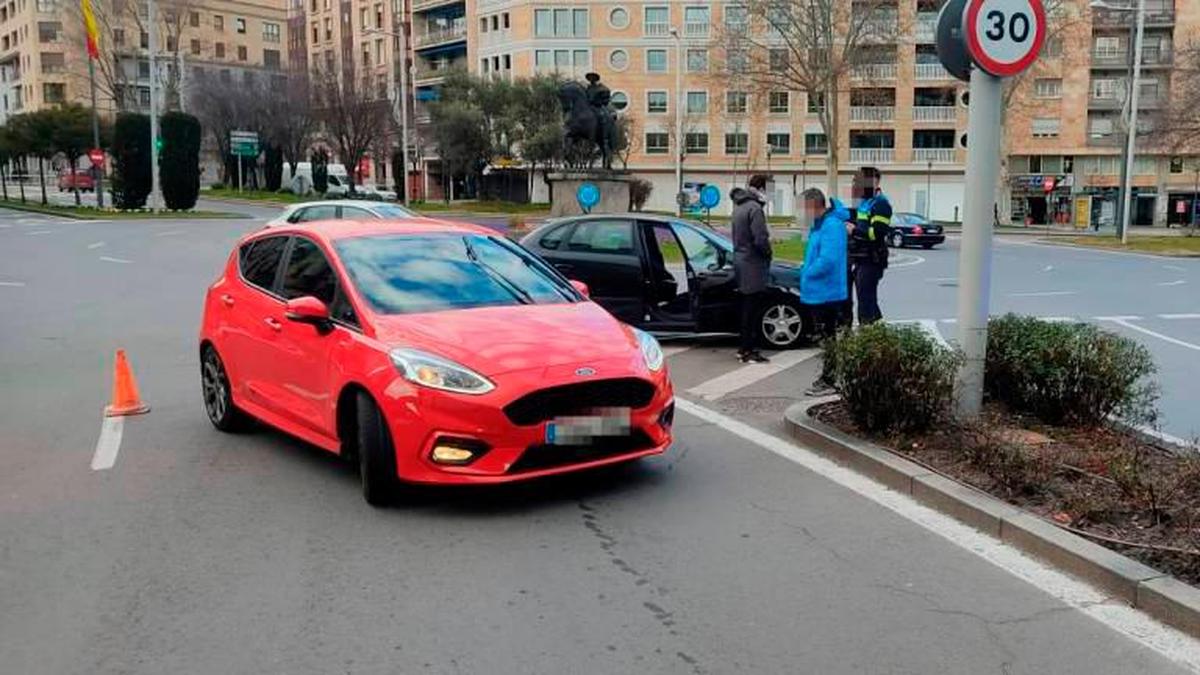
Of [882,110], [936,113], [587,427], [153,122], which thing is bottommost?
[587,427]

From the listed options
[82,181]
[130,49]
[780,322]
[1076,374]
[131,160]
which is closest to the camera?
[1076,374]

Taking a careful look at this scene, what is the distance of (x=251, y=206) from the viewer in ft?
197

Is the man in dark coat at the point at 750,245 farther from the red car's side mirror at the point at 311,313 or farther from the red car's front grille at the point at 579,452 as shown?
the red car's side mirror at the point at 311,313

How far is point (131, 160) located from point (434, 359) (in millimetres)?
47584

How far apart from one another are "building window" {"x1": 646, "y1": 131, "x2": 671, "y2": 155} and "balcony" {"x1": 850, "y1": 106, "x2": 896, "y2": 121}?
1311 cm

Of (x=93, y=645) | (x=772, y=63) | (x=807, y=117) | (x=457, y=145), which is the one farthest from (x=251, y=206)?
(x=93, y=645)

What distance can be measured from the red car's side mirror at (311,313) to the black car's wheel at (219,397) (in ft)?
5.52

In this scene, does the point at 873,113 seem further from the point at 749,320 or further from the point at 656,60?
the point at 749,320

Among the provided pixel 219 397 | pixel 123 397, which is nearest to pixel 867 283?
pixel 219 397

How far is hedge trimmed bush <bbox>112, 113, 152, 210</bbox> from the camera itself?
47094 mm

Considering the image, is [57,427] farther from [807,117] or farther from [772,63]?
[807,117]

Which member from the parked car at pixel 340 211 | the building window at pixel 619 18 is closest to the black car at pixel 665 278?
the parked car at pixel 340 211

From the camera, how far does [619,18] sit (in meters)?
75.6

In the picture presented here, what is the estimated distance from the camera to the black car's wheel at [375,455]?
5688mm
